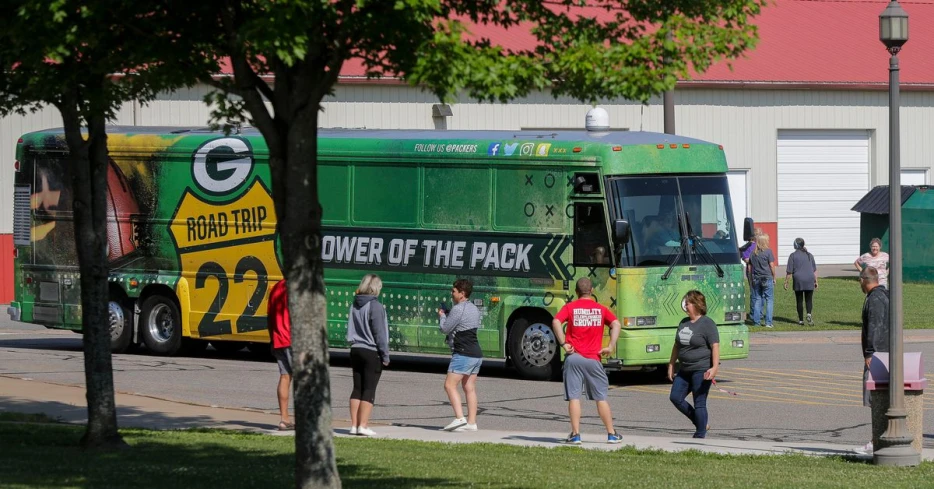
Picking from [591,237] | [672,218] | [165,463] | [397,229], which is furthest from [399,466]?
[397,229]

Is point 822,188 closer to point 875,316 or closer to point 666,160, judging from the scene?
point 666,160

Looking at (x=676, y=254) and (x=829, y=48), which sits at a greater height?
(x=829, y=48)

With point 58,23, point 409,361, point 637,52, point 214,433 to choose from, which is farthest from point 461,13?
point 409,361

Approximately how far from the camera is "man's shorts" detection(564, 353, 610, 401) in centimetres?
1355

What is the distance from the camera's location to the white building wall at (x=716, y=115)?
117ft

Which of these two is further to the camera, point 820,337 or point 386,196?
point 820,337

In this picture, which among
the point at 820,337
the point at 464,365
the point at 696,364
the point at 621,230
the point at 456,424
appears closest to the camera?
the point at 696,364

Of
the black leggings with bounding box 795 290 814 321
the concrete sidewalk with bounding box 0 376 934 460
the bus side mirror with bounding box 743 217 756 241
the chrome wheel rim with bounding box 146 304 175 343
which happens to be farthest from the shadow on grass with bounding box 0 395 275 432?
the black leggings with bounding box 795 290 814 321

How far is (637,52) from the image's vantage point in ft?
27.6

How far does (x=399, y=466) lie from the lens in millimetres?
11406

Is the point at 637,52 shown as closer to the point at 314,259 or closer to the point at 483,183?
the point at 314,259

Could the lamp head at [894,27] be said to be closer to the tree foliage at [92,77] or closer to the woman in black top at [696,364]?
the woman in black top at [696,364]

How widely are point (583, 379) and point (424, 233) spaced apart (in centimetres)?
650

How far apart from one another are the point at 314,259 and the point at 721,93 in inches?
1340
